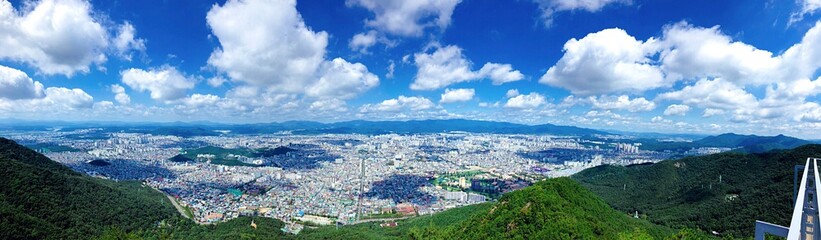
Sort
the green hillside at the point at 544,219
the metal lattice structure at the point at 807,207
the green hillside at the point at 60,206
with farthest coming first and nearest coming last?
the green hillside at the point at 60,206 → the green hillside at the point at 544,219 → the metal lattice structure at the point at 807,207

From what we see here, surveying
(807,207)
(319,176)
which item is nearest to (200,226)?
(319,176)

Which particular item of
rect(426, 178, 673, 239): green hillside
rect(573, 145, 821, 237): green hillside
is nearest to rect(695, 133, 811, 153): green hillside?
rect(573, 145, 821, 237): green hillside

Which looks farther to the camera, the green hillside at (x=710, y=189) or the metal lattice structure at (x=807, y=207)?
the green hillside at (x=710, y=189)

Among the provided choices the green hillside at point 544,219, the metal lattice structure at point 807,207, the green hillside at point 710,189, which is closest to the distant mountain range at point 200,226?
the green hillside at point 544,219

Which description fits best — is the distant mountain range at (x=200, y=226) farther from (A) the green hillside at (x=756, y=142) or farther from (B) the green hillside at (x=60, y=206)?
(A) the green hillside at (x=756, y=142)

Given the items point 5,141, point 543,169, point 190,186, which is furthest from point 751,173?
point 5,141
